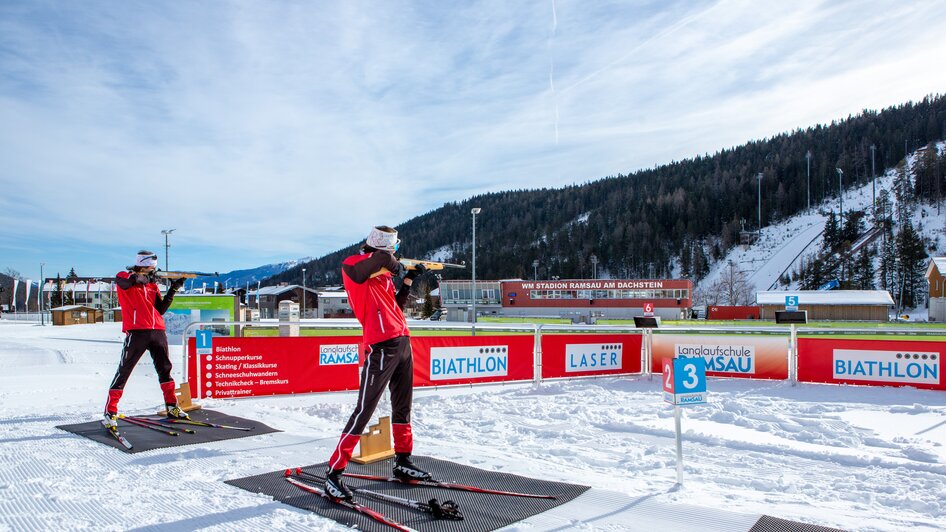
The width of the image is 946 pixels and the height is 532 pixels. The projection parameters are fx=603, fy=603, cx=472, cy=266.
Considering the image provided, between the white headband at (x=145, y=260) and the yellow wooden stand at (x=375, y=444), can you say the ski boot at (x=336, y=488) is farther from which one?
the white headband at (x=145, y=260)

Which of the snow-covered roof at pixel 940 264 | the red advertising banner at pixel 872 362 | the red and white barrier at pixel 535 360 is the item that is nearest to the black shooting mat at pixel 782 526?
the red and white barrier at pixel 535 360

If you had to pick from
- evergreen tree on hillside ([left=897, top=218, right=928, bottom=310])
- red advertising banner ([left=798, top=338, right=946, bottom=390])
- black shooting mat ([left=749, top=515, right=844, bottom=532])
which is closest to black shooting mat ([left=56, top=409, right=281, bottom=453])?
black shooting mat ([left=749, top=515, right=844, bottom=532])

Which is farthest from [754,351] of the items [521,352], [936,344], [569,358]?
[521,352]

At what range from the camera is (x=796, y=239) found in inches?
4737

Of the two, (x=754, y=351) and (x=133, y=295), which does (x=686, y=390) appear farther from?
(x=754, y=351)

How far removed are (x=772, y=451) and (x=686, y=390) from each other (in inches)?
95.3

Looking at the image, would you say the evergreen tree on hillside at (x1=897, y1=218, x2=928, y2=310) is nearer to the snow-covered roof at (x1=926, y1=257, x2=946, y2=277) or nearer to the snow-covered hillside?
the snow-covered roof at (x1=926, y1=257, x2=946, y2=277)

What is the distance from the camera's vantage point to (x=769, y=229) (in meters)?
135

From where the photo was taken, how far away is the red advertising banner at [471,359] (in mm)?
11414

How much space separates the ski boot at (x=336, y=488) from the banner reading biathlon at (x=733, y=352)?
10.3 meters

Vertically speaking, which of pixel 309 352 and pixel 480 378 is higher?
pixel 309 352

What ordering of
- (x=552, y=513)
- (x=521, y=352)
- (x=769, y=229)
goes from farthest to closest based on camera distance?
(x=769, y=229) → (x=521, y=352) → (x=552, y=513)

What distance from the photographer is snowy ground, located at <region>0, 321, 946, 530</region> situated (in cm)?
414

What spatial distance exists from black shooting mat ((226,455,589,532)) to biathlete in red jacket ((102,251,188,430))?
2.99 metres
